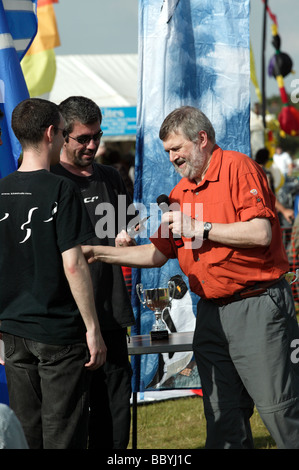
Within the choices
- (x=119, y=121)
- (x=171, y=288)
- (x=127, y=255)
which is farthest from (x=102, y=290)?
(x=119, y=121)

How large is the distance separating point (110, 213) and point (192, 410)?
8.29 ft

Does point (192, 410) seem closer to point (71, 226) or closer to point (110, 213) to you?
point (110, 213)

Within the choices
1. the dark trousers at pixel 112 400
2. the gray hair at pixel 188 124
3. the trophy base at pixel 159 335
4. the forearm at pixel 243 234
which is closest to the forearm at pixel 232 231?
the forearm at pixel 243 234

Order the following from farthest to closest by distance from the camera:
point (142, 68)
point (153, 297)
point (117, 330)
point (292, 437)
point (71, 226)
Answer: point (142, 68) → point (153, 297) → point (117, 330) → point (292, 437) → point (71, 226)

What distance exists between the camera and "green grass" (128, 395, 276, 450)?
4844mm

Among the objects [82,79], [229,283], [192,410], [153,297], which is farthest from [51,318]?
[82,79]

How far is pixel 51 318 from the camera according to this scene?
109 inches

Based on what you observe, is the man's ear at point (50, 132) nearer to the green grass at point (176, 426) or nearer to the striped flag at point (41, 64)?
the green grass at point (176, 426)

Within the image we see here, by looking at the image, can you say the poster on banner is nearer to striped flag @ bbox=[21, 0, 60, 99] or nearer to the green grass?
the green grass

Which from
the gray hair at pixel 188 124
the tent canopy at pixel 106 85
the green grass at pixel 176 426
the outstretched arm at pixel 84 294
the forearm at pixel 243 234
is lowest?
the green grass at pixel 176 426

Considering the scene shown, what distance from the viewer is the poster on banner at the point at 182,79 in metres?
4.57

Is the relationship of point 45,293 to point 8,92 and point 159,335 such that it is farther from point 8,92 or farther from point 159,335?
point 8,92

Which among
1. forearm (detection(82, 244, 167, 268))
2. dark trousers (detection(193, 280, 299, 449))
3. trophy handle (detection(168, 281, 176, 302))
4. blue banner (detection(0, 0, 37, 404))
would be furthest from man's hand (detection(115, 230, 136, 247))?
trophy handle (detection(168, 281, 176, 302))

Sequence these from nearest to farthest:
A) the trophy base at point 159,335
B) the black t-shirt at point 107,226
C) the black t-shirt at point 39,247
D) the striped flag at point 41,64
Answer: the black t-shirt at point 39,247 → the black t-shirt at point 107,226 → the trophy base at point 159,335 → the striped flag at point 41,64
